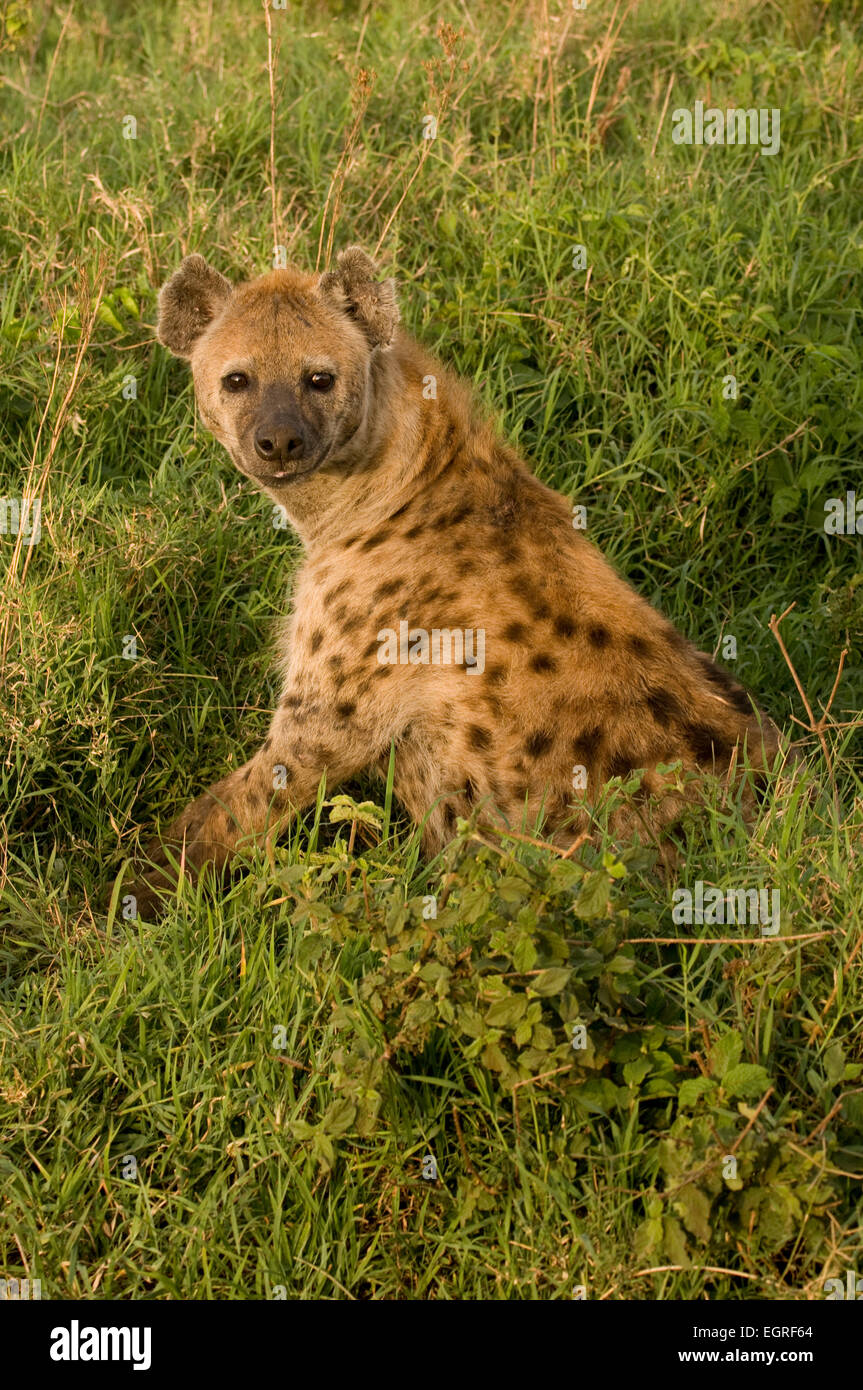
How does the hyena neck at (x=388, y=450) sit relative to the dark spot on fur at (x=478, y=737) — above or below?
above

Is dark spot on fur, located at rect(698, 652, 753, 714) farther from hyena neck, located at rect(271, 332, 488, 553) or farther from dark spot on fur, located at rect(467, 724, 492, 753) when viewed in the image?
hyena neck, located at rect(271, 332, 488, 553)

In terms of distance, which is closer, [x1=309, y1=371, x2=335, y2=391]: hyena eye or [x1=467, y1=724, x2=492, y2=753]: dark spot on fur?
[x1=467, y1=724, x2=492, y2=753]: dark spot on fur

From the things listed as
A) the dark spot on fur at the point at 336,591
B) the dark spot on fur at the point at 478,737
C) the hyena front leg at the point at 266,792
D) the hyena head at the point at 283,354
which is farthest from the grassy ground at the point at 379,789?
the dark spot on fur at the point at 336,591

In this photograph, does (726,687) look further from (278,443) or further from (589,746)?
(278,443)

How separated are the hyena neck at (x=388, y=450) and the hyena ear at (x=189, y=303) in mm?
466

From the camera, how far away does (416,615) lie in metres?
3.54

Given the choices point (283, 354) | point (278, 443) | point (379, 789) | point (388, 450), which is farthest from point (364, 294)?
point (379, 789)

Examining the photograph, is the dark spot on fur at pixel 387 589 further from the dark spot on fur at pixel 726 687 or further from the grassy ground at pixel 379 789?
the dark spot on fur at pixel 726 687

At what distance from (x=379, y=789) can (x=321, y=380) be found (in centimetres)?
105

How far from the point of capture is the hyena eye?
12.1 feet

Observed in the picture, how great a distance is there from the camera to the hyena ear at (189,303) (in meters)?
3.85

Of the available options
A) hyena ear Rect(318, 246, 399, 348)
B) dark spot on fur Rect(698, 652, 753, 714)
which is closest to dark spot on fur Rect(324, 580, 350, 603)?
hyena ear Rect(318, 246, 399, 348)

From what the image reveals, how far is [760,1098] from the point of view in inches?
104
